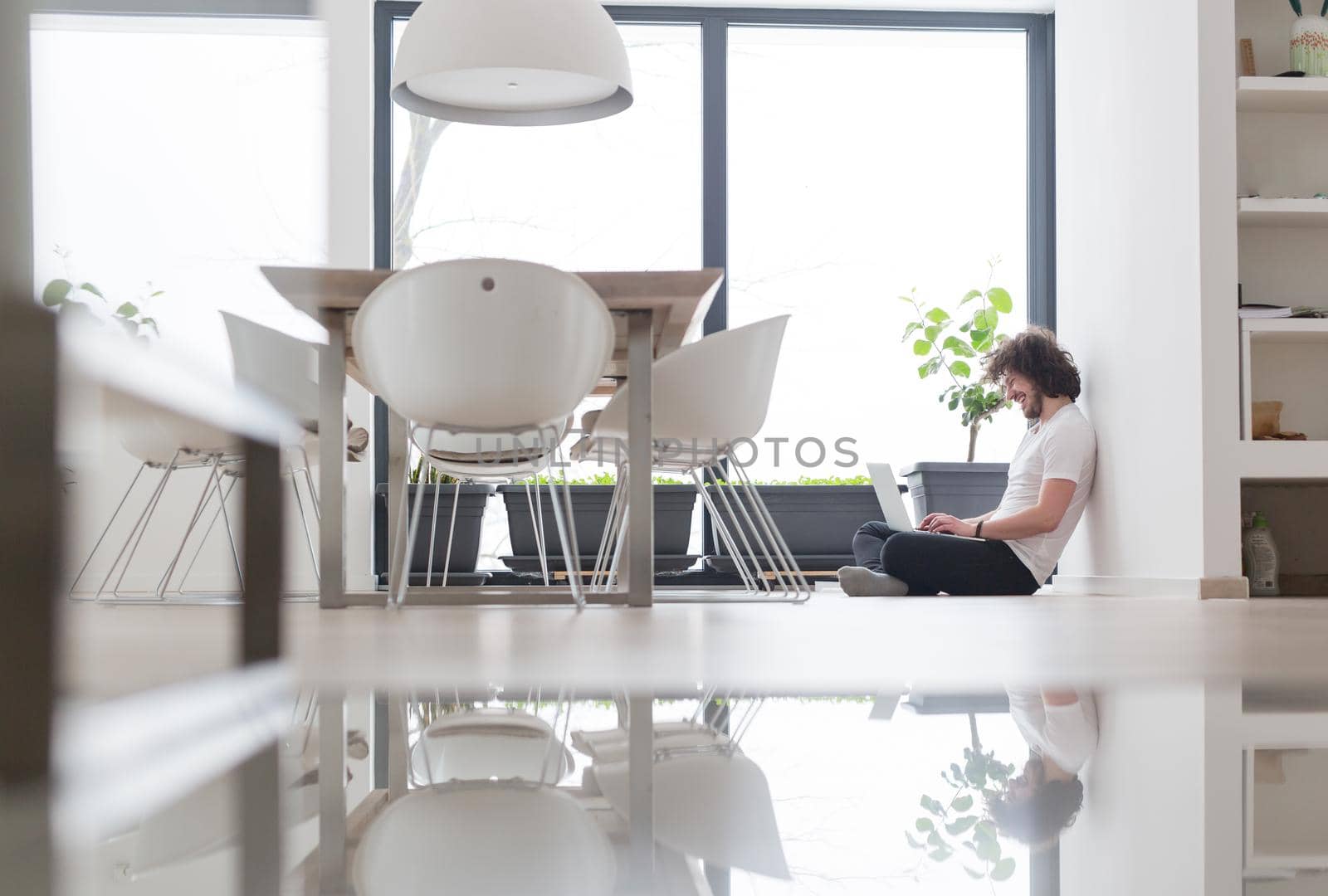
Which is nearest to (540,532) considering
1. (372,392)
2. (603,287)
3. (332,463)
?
(332,463)

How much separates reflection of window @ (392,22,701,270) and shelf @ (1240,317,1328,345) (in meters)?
2.59

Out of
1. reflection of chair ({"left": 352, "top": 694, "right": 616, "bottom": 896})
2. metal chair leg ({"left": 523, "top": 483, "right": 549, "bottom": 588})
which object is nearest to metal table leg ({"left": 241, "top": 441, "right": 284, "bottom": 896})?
reflection of chair ({"left": 352, "top": 694, "right": 616, "bottom": 896})

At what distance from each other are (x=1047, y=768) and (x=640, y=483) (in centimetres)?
228

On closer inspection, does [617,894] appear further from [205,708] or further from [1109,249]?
[1109,249]

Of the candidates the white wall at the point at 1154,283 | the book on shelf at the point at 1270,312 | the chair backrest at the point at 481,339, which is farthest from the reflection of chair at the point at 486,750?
the book on shelf at the point at 1270,312

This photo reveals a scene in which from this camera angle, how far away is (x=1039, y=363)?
4277mm

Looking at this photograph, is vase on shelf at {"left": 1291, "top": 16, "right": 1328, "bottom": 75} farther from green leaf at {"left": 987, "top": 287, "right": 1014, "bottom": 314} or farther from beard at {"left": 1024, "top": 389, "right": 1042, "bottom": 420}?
green leaf at {"left": 987, "top": 287, "right": 1014, "bottom": 314}

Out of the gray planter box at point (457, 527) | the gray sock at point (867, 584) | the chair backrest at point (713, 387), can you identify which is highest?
the chair backrest at point (713, 387)

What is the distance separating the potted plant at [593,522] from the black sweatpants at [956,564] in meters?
1.31

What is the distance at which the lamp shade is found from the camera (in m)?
0.34

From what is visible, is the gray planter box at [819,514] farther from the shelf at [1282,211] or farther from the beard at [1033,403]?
the shelf at [1282,211]

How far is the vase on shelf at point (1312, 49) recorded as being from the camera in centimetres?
391

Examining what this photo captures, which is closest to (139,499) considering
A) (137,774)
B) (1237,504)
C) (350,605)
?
(350,605)

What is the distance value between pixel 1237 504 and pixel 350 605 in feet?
8.46
